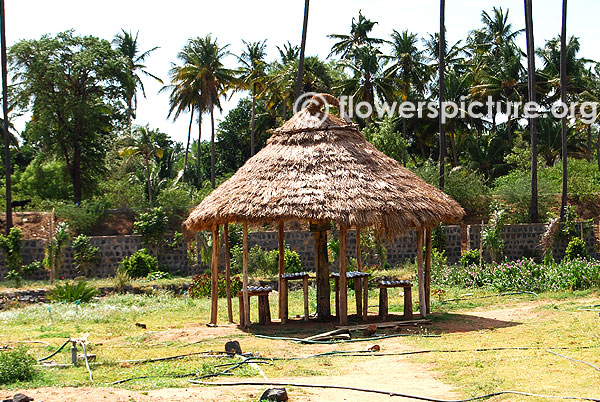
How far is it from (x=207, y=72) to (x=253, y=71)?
7.00 ft

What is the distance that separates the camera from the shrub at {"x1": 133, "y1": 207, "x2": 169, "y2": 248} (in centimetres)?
2403

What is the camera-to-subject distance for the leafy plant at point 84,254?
916 inches

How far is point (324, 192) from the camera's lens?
12.2 meters

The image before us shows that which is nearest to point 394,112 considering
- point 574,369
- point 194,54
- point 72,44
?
point 194,54

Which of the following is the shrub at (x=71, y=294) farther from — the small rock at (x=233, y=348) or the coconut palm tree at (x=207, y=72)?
the coconut palm tree at (x=207, y=72)

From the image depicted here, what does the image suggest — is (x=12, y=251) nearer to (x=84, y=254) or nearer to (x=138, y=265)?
(x=84, y=254)

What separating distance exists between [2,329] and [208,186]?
62.2 ft

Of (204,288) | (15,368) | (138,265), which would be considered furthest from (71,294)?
(15,368)

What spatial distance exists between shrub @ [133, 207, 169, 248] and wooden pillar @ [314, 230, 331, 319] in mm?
11414

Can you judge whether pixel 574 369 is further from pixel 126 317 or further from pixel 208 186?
pixel 208 186

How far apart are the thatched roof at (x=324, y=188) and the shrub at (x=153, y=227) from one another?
10785 mm

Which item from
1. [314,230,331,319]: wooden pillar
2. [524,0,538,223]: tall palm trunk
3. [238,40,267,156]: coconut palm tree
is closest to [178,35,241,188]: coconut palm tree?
[238,40,267,156]: coconut palm tree

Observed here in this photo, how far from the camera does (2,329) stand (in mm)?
13750

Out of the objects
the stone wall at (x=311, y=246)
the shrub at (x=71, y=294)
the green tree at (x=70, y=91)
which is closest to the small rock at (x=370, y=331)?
the shrub at (x=71, y=294)
